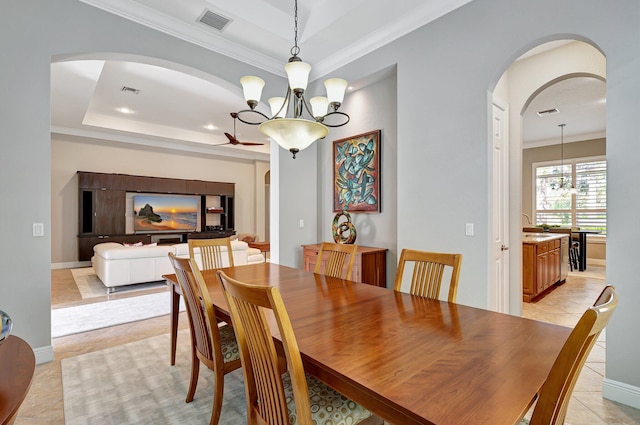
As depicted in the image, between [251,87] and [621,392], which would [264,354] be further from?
[621,392]

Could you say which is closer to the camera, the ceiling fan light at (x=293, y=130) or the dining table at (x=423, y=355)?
the dining table at (x=423, y=355)

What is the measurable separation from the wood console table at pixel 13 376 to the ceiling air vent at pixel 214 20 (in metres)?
3.10

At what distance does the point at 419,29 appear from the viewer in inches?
125

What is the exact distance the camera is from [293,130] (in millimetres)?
2170

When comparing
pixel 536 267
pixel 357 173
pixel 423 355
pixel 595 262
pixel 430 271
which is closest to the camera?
pixel 423 355

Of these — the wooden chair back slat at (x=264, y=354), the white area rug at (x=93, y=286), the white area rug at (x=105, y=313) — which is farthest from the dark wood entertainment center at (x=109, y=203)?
the wooden chair back slat at (x=264, y=354)

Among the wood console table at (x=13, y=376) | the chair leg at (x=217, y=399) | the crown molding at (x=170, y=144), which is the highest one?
the crown molding at (x=170, y=144)

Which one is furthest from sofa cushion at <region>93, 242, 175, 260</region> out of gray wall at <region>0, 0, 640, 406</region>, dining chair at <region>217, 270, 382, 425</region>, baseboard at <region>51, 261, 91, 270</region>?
dining chair at <region>217, 270, 382, 425</region>

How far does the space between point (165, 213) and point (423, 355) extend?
Answer: 8.71 metres

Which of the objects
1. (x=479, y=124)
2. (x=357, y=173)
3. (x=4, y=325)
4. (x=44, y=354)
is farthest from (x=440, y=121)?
(x=44, y=354)

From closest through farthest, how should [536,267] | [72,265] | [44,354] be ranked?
[44,354]
[536,267]
[72,265]

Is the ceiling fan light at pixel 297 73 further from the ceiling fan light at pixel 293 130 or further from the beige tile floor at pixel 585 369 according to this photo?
the beige tile floor at pixel 585 369

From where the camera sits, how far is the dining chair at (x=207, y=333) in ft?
5.54

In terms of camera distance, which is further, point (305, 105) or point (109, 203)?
point (109, 203)
